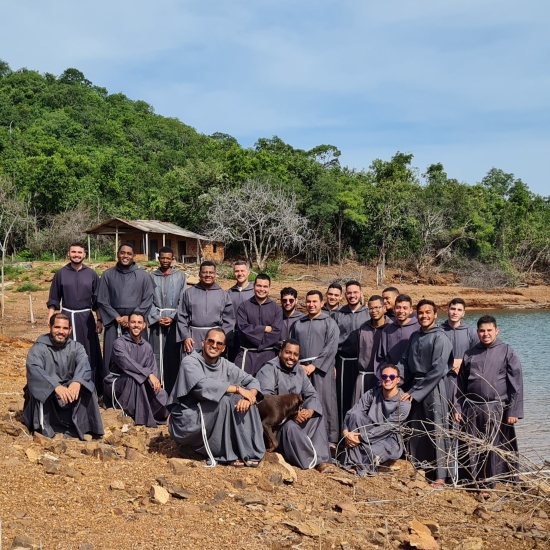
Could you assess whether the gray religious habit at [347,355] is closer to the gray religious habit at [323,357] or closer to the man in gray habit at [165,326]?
the gray religious habit at [323,357]

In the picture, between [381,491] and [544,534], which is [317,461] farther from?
[544,534]

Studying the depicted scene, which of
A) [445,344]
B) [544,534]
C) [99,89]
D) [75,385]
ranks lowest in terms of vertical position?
[544,534]

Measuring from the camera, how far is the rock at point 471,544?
4.30 m

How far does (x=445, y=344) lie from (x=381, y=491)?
5.09 feet

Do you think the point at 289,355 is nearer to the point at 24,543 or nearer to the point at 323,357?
the point at 323,357

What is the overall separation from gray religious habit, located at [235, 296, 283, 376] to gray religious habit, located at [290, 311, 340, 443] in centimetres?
36

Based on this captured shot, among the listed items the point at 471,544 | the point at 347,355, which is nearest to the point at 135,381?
the point at 347,355

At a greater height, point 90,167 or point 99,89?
point 99,89

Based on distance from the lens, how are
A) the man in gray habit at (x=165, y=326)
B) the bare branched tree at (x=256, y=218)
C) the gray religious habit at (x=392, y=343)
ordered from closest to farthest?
the gray religious habit at (x=392, y=343) → the man in gray habit at (x=165, y=326) → the bare branched tree at (x=256, y=218)

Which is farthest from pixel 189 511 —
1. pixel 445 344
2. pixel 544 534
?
pixel 445 344

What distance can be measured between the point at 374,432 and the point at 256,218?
2579 centimetres

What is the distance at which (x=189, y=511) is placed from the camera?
4.43m

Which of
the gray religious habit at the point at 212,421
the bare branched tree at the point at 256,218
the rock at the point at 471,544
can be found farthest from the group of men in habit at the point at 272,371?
the bare branched tree at the point at 256,218

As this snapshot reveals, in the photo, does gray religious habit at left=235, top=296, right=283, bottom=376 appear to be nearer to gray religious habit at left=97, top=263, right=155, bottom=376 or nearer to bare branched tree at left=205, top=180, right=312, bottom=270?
gray religious habit at left=97, top=263, right=155, bottom=376
